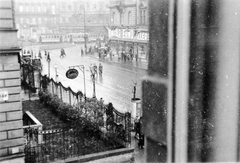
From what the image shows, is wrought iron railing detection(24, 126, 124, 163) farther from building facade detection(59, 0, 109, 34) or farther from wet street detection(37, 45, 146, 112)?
building facade detection(59, 0, 109, 34)

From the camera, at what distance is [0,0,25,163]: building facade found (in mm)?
8984

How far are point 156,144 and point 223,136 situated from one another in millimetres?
218

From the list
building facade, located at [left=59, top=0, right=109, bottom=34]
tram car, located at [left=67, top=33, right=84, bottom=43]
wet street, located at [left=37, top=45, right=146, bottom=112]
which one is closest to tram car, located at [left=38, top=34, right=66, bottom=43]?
tram car, located at [left=67, top=33, right=84, bottom=43]

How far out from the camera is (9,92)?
937 centimetres

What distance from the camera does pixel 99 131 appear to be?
37.8ft

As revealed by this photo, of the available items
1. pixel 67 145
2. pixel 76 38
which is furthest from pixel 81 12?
pixel 76 38

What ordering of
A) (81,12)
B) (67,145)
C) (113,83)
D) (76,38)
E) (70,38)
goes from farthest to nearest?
(76,38)
(70,38)
(113,83)
(81,12)
(67,145)

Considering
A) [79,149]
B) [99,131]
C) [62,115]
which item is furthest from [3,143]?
[62,115]

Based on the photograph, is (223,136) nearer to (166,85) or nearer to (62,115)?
(166,85)

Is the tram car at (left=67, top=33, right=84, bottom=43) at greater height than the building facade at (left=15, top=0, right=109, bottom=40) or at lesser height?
lesser

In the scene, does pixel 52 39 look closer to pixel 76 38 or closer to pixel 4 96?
pixel 76 38

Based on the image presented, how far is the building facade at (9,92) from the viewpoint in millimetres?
8984

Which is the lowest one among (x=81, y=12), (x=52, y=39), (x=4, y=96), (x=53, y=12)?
(x=4, y=96)

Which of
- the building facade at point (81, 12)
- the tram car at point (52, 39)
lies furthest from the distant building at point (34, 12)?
the tram car at point (52, 39)
